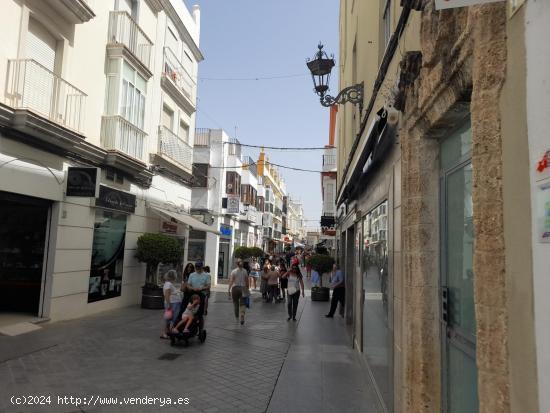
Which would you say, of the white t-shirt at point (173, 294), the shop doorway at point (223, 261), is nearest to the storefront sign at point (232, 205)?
the shop doorway at point (223, 261)

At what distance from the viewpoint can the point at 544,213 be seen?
5.73ft

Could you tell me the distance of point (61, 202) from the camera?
424 inches

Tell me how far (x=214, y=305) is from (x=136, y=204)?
4.47m

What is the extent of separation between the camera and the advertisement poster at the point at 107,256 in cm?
1256

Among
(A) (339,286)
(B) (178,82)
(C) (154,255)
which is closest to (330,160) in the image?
(B) (178,82)

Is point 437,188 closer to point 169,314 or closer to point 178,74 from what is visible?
point 169,314

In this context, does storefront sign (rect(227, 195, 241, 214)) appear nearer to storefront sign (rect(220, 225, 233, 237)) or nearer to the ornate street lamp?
storefront sign (rect(220, 225, 233, 237))

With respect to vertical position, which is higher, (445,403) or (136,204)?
(136,204)

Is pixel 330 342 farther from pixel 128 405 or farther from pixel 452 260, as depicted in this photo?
pixel 452 260

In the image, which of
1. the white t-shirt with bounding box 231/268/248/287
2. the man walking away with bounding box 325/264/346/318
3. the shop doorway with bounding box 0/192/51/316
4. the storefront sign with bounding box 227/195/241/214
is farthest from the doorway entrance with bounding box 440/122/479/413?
the storefront sign with bounding box 227/195/241/214

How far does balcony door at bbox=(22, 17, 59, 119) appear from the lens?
9344 millimetres

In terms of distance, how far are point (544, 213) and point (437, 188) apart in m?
2.26

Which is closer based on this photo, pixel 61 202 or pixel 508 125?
pixel 508 125

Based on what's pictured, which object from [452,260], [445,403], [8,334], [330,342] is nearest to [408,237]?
[452,260]
